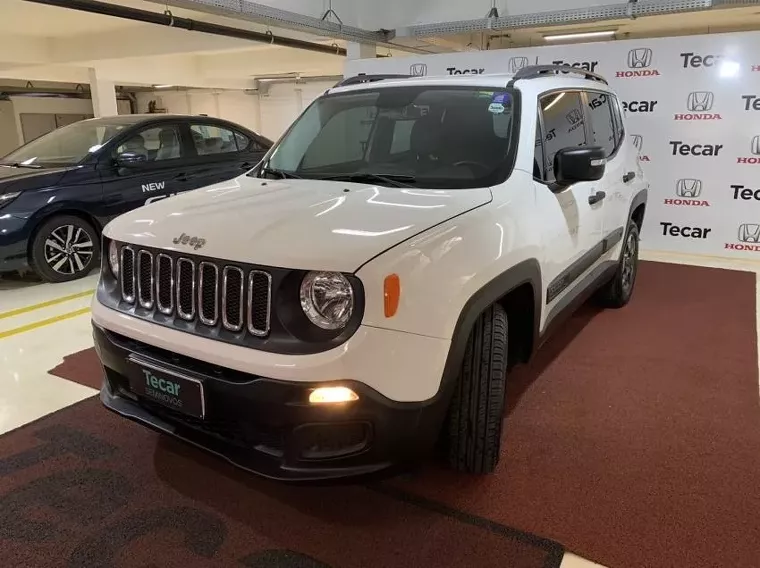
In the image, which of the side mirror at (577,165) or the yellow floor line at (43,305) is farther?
the yellow floor line at (43,305)

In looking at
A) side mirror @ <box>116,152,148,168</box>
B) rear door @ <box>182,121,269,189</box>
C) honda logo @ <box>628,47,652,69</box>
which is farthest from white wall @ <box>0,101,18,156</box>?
honda logo @ <box>628,47,652,69</box>

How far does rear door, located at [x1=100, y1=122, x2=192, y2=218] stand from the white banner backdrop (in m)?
4.20

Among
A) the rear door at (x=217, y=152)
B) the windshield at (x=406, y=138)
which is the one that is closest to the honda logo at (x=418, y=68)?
the rear door at (x=217, y=152)

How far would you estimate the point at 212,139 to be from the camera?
652 centimetres

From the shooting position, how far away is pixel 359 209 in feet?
7.18

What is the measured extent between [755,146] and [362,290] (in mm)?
5838

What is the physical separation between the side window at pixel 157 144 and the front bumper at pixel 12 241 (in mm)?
1174

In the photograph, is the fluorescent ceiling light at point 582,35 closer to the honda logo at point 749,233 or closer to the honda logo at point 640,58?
the honda logo at point 640,58

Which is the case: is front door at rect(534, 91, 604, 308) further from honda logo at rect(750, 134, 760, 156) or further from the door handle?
honda logo at rect(750, 134, 760, 156)

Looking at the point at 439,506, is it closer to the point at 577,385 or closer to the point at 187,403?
the point at 187,403

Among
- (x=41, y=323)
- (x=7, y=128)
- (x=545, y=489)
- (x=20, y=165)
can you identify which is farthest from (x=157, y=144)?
(x=7, y=128)

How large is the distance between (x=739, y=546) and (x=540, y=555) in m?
0.68

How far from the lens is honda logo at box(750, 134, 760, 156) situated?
595cm

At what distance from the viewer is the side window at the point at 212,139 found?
6375 millimetres
